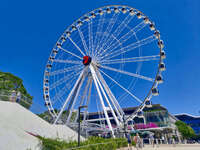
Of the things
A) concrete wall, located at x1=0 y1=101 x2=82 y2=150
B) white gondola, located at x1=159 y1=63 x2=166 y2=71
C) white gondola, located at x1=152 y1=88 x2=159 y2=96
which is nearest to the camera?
concrete wall, located at x1=0 y1=101 x2=82 y2=150

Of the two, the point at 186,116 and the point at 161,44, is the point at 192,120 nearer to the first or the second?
the point at 186,116

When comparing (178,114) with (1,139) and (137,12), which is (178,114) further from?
(1,139)

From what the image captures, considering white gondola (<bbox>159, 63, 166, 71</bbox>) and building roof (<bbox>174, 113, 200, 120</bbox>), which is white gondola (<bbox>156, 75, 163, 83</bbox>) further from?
building roof (<bbox>174, 113, 200, 120</bbox>)

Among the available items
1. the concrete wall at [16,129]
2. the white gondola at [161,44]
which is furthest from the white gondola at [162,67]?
the concrete wall at [16,129]

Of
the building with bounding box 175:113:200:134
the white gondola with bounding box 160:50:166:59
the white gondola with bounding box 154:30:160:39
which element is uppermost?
the white gondola with bounding box 154:30:160:39

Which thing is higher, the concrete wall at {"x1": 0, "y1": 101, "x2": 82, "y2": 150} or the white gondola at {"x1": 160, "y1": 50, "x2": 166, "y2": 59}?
the white gondola at {"x1": 160, "y1": 50, "x2": 166, "y2": 59}

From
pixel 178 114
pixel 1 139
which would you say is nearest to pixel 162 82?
pixel 1 139

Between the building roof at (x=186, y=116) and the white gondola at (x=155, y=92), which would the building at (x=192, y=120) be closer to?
the building roof at (x=186, y=116)

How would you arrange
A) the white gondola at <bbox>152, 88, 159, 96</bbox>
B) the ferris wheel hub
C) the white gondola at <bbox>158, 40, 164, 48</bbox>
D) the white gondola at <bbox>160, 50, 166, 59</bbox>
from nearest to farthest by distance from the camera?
the white gondola at <bbox>152, 88, 159, 96</bbox> → the white gondola at <bbox>160, 50, 166, 59</bbox> → the white gondola at <bbox>158, 40, 164, 48</bbox> → the ferris wheel hub

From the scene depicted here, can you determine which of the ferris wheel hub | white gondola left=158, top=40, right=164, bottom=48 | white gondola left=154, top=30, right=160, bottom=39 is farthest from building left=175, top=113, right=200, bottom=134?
the ferris wheel hub

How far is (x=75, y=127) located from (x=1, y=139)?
11.8m

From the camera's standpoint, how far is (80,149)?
8016 mm

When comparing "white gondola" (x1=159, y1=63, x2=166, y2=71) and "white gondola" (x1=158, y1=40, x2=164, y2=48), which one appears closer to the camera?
"white gondola" (x1=159, y1=63, x2=166, y2=71)

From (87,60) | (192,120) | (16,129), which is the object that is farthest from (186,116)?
(16,129)
